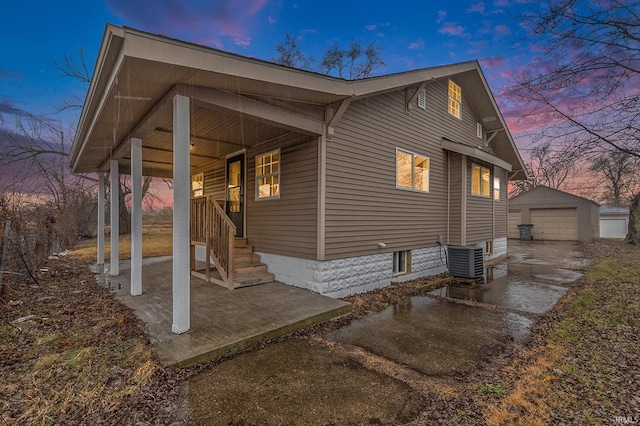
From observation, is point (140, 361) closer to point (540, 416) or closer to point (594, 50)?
point (540, 416)

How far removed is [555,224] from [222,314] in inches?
896

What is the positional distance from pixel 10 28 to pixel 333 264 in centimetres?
1414

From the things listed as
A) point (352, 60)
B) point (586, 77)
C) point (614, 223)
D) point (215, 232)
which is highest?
point (352, 60)

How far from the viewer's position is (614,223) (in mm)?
23328

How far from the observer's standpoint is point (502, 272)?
29.5 ft

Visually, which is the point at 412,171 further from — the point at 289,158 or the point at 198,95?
the point at 198,95

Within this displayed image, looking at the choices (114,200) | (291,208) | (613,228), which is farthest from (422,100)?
(613,228)

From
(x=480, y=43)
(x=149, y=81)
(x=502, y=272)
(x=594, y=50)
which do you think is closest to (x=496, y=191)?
(x=502, y=272)

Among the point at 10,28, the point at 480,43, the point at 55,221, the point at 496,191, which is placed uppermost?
the point at 10,28

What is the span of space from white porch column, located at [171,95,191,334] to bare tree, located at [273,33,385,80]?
16400 millimetres

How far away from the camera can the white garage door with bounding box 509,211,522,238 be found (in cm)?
2094

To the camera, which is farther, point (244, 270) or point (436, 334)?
point (244, 270)

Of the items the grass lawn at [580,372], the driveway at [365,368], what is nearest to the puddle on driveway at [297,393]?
the driveway at [365,368]

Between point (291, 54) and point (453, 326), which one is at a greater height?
point (291, 54)
